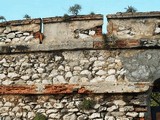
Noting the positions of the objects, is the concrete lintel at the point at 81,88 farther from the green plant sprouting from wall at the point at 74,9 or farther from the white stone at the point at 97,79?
the green plant sprouting from wall at the point at 74,9

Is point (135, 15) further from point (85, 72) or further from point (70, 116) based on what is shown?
point (70, 116)

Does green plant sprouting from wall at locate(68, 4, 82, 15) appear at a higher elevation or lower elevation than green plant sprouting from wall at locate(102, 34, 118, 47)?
higher

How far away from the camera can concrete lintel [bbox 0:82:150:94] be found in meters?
6.82

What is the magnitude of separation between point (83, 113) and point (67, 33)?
5.65 ft

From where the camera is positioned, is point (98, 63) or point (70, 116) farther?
point (98, 63)

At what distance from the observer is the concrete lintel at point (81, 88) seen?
6824 mm

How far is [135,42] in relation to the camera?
7051mm

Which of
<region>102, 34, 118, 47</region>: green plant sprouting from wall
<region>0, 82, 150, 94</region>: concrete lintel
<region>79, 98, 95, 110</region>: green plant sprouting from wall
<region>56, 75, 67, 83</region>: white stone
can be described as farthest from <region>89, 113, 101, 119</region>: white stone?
<region>102, 34, 118, 47</region>: green plant sprouting from wall

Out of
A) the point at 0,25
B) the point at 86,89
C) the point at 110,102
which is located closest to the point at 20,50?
the point at 0,25

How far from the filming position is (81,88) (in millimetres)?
7035

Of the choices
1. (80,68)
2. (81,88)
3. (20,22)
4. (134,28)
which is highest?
(20,22)

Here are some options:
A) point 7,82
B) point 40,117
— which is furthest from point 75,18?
point 40,117

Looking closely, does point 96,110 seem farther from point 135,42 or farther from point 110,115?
point 135,42

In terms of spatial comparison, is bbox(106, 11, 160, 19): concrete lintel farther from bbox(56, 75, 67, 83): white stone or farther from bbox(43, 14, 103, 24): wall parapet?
bbox(56, 75, 67, 83): white stone
